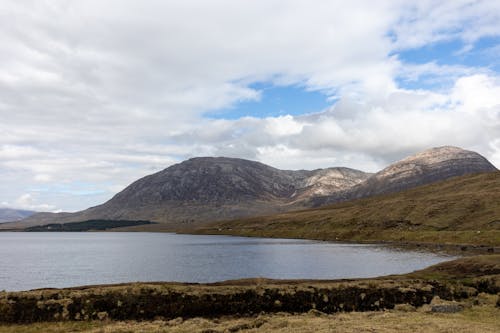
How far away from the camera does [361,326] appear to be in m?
37.0

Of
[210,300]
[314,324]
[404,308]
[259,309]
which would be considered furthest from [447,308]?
[210,300]

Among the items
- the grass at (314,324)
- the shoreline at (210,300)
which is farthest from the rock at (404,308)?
the grass at (314,324)

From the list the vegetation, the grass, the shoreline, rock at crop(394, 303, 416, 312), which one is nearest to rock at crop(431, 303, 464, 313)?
the vegetation

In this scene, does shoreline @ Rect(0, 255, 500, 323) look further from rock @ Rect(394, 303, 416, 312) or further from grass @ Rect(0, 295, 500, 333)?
grass @ Rect(0, 295, 500, 333)

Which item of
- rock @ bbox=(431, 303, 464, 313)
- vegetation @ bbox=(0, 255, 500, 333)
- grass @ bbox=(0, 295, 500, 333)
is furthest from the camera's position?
rock @ bbox=(431, 303, 464, 313)

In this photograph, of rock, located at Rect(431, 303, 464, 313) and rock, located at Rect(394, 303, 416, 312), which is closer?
rock, located at Rect(431, 303, 464, 313)

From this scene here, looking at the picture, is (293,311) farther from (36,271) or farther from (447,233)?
(447,233)

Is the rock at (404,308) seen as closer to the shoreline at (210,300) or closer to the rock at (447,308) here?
the shoreline at (210,300)

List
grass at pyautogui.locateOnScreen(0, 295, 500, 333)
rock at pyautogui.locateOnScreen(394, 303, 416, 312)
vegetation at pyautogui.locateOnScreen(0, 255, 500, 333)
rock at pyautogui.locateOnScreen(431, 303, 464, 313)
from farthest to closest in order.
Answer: rock at pyautogui.locateOnScreen(394, 303, 416, 312) → rock at pyautogui.locateOnScreen(431, 303, 464, 313) → vegetation at pyautogui.locateOnScreen(0, 255, 500, 333) → grass at pyautogui.locateOnScreen(0, 295, 500, 333)

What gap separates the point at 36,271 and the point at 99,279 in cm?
2630

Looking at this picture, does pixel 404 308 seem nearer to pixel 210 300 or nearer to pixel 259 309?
pixel 259 309

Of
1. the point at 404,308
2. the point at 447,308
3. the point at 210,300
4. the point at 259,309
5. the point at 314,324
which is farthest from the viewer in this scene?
the point at 404,308

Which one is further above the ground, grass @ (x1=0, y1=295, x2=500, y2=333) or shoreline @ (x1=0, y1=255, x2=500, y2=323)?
shoreline @ (x1=0, y1=255, x2=500, y2=323)

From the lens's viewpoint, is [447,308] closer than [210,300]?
Yes
